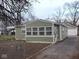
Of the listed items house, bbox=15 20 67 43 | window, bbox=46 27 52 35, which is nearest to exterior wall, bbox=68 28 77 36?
house, bbox=15 20 67 43

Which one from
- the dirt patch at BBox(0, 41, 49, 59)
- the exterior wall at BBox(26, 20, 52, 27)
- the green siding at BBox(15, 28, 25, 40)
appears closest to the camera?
the dirt patch at BBox(0, 41, 49, 59)

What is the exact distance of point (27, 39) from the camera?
29953mm


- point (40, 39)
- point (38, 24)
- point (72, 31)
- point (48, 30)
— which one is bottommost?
point (40, 39)

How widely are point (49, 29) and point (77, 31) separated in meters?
25.6

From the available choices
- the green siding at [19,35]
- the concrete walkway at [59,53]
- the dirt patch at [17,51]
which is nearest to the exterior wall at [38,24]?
the green siding at [19,35]

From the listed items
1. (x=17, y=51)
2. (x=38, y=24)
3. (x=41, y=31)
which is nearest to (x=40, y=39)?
Answer: (x=41, y=31)

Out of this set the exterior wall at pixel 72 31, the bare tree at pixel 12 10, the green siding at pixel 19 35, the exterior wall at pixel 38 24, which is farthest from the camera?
the exterior wall at pixel 72 31

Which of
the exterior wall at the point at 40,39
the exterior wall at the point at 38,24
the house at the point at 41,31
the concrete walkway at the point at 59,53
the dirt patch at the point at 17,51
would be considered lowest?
the concrete walkway at the point at 59,53

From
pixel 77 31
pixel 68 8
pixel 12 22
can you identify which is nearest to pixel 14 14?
pixel 12 22

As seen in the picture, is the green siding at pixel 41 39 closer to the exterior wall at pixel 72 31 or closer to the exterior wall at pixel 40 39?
the exterior wall at pixel 40 39

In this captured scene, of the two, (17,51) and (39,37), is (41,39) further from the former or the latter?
(17,51)

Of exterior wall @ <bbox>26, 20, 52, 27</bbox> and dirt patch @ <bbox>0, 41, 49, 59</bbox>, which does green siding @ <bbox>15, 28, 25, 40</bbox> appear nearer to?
exterior wall @ <bbox>26, 20, 52, 27</bbox>

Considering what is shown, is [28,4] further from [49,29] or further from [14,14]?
[49,29]

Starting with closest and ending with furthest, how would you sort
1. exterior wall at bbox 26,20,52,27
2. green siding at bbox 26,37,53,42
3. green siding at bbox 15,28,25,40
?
green siding at bbox 26,37,53,42 → exterior wall at bbox 26,20,52,27 → green siding at bbox 15,28,25,40
